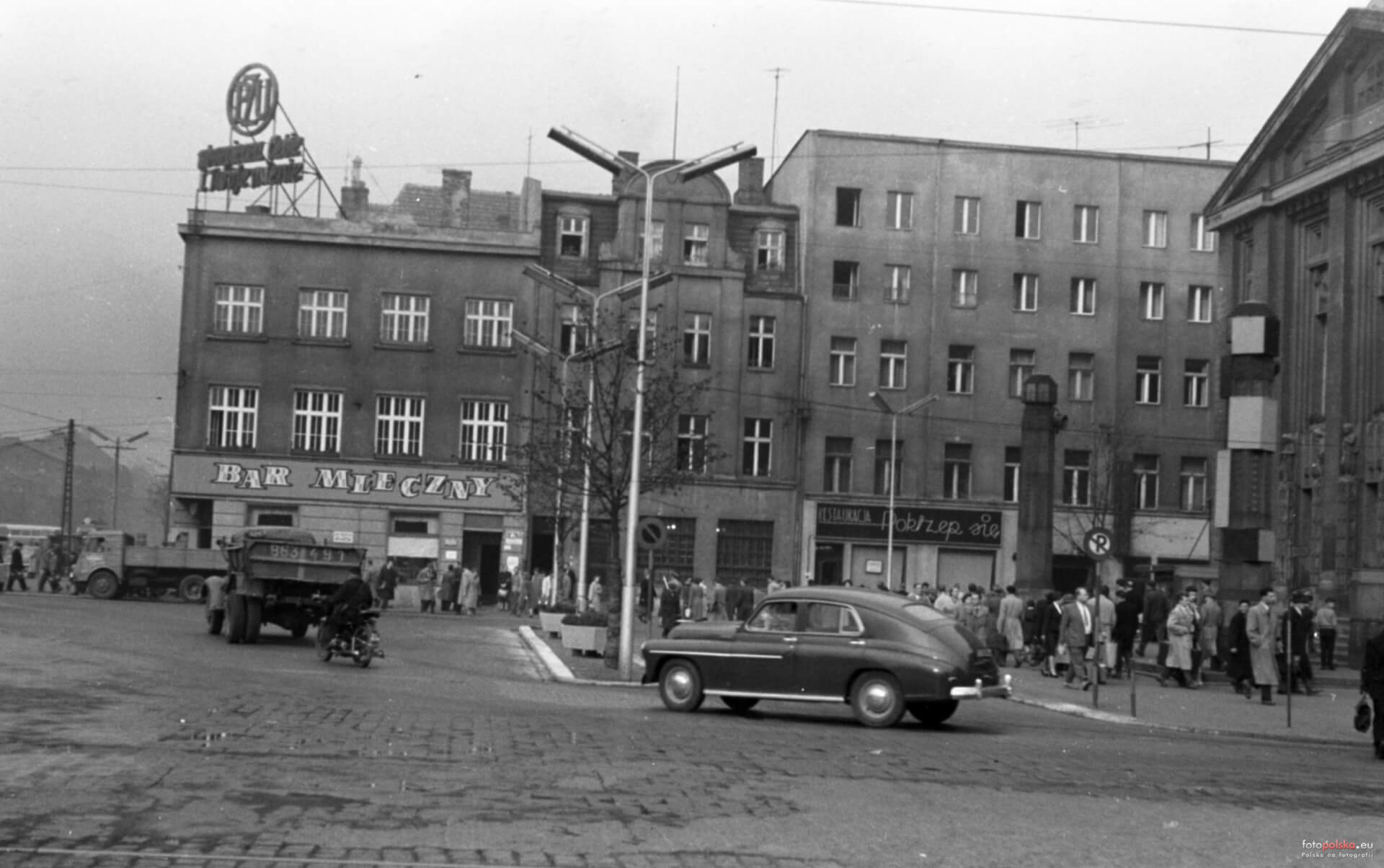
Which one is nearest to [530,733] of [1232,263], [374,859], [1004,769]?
[1004,769]

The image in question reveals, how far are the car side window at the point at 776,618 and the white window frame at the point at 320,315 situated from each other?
44774 mm

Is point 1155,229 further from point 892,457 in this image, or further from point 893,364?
point 892,457

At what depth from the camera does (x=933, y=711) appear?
20688mm

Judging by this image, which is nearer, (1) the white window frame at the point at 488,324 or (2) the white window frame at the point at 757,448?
(1) the white window frame at the point at 488,324

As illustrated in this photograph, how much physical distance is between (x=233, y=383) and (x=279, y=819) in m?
54.8

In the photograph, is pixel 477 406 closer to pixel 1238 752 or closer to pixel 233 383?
pixel 233 383

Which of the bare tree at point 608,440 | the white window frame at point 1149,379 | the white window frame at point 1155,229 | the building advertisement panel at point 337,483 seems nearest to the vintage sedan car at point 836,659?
the bare tree at point 608,440

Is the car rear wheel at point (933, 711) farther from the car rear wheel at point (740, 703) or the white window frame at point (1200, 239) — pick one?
the white window frame at point (1200, 239)

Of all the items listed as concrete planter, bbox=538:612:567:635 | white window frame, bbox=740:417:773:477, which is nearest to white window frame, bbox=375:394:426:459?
white window frame, bbox=740:417:773:477

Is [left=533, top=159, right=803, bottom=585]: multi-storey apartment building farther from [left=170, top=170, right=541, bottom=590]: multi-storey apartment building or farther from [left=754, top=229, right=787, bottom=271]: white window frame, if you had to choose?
[left=170, top=170, right=541, bottom=590]: multi-storey apartment building

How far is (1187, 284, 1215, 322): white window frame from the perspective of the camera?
67.6 meters

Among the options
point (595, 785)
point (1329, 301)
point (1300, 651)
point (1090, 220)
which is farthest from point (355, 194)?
point (595, 785)

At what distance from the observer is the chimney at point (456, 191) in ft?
233

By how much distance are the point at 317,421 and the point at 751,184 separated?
18881mm
